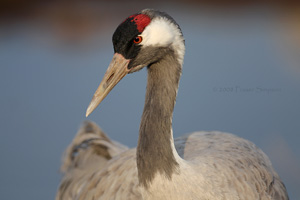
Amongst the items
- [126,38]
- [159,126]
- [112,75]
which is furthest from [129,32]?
[159,126]

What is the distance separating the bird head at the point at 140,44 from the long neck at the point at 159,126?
58mm

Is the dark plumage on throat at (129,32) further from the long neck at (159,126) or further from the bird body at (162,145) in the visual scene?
the long neck at (159,126)

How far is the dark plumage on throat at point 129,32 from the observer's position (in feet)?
6.91

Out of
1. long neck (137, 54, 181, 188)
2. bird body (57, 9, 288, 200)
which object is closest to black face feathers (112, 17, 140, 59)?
bird body (57, 9, 288, 200)

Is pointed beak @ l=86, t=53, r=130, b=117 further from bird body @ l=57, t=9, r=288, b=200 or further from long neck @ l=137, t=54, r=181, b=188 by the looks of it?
long neck @ l=137, t=54, r=181, b=188

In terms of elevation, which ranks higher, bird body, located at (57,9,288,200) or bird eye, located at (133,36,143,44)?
bird eye, located at (133,36,143,44)

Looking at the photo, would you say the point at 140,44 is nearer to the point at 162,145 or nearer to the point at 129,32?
the point at 129,32

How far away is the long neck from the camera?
2193 mm

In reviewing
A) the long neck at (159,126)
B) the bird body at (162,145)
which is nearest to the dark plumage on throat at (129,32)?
the bird body at (162,145)

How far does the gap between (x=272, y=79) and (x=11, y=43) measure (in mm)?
4063

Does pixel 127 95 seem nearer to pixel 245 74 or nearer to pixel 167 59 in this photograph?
pixel 245 74

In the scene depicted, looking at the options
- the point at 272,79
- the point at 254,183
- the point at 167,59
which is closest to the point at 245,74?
the point at 272,79

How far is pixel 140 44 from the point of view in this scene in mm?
2170

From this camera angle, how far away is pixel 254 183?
264 cm
